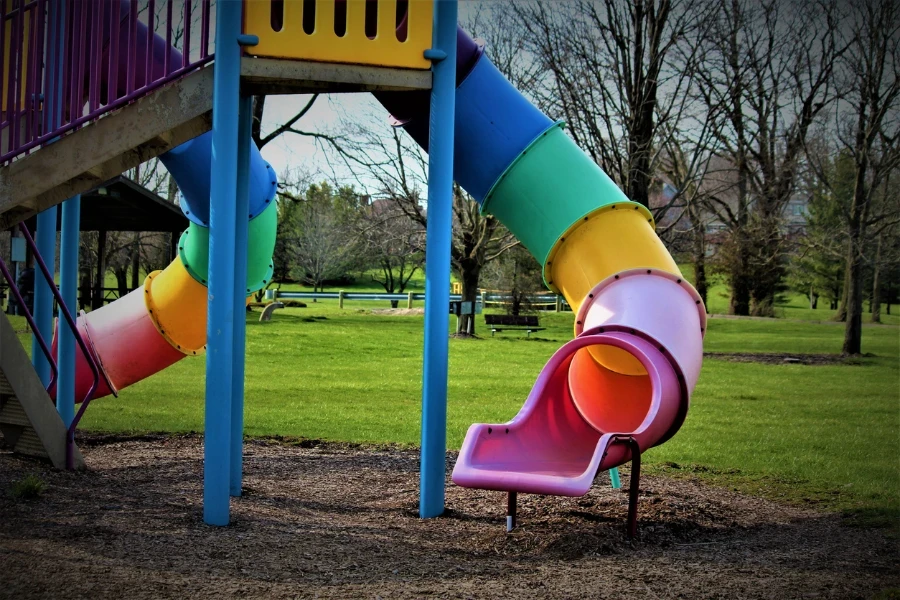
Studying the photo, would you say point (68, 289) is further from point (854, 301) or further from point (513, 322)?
point (513, 322)

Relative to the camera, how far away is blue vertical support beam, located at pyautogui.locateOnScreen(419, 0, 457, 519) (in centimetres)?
586

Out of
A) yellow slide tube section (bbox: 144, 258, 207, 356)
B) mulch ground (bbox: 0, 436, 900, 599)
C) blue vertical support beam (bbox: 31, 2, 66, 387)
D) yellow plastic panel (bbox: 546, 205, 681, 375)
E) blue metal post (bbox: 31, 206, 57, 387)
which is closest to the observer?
mulch ground (bbox: 0, 436, 900, 599)

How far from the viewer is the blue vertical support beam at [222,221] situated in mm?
5586

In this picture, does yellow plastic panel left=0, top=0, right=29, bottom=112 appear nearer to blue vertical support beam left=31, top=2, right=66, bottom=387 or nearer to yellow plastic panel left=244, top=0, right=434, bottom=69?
blue vertical support beam left=31, top=2, right=66, bottom=387

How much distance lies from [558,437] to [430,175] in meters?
2.08

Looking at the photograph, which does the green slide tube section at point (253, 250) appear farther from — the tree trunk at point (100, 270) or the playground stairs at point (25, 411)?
the tree trunk at point (100, 270)

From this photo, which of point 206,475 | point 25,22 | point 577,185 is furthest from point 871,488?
point 25,22

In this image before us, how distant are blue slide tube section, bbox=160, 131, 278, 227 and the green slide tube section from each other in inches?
4.5

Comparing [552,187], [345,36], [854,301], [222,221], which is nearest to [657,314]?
[552,187]

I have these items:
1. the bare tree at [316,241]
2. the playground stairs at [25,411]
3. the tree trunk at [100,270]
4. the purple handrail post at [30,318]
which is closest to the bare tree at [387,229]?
the tree trunk at [100,270]

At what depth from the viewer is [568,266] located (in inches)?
258

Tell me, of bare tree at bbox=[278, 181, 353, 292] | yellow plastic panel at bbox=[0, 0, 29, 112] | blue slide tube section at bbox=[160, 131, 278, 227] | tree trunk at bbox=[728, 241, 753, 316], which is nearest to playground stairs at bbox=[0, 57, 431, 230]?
yellow plastic panel at bbox=[0, 0, 29, 112]

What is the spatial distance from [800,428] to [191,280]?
303 inches

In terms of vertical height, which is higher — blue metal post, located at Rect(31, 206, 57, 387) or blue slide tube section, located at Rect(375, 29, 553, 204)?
blue slide tube section, located at Rect(375, 29, 553, 204)
